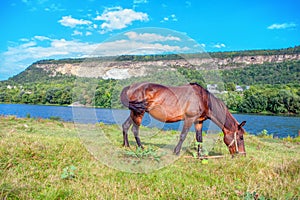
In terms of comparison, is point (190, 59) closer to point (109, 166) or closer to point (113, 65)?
point (113, 65)

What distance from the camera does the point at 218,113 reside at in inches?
276

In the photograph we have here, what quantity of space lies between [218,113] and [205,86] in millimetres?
1074

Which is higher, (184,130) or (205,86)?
(205,86)

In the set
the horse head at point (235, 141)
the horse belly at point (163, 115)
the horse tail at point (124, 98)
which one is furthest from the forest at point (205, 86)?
the horse head at point (235, 141)

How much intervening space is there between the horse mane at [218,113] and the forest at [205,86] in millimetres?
226

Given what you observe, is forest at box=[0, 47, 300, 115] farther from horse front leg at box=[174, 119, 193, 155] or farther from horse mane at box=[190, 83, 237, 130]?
horse front leg at box=[174, 119, 193, 155]

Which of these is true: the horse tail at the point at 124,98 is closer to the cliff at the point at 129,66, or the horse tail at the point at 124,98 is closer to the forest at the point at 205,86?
the forest at the point at 205,86

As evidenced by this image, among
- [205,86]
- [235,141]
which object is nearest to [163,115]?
[205,86]

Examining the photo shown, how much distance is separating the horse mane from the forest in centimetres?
23

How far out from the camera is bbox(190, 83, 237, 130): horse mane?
6.80 meters

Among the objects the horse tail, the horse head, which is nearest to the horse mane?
the horse head

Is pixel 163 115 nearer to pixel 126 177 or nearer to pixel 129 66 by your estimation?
pixel 129 66

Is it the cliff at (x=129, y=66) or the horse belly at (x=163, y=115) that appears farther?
the horse belly at (x=163, y=115)

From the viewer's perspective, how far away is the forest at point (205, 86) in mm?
5758
